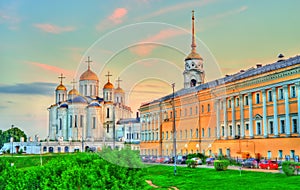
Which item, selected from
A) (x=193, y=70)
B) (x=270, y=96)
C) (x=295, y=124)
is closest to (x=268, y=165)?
(x=295, y=124)

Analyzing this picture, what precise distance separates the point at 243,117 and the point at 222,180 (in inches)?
919

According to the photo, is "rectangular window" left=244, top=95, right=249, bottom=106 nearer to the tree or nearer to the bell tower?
the bell tower

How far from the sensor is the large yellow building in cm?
4734

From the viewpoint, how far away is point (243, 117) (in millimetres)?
57625

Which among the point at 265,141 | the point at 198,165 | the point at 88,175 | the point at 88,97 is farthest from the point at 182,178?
the point at 88,97

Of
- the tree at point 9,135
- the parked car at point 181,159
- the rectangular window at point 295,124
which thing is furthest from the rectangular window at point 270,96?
the tree at point 9,135

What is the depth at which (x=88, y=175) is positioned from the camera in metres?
19.4

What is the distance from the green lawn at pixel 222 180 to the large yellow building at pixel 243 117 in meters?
3.38

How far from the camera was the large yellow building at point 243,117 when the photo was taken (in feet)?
155

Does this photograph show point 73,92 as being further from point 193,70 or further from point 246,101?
point 246,101

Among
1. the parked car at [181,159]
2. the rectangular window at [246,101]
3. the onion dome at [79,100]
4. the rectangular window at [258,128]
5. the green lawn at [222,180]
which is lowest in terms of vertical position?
the green lawn at [222,180]

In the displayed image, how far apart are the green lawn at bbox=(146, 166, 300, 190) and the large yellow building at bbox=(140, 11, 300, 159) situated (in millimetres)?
3385

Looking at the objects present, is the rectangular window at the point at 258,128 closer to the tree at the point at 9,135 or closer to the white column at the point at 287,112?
the white column at the point at 287,112

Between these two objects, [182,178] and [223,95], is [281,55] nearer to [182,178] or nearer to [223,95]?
[223,95]
